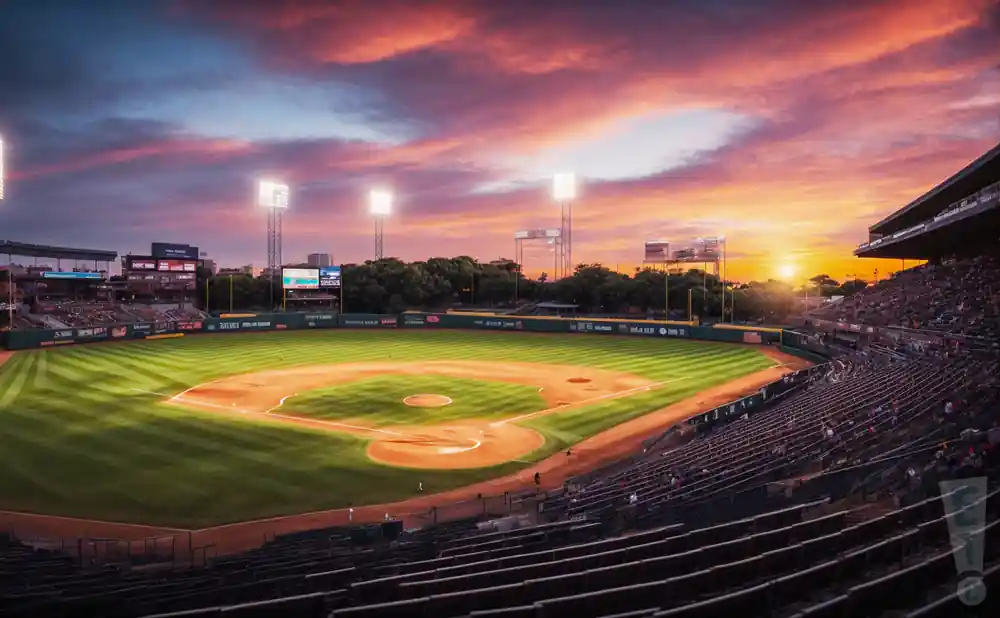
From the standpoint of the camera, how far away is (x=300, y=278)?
7638 cm

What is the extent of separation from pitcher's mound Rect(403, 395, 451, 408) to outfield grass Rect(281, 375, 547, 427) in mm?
349

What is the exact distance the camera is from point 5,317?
6197cm

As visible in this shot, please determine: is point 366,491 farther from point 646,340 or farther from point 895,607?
point 646,340

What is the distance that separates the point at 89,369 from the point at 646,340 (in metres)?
45.1

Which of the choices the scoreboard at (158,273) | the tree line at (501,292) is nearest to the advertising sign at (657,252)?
the tree line at (501,292)

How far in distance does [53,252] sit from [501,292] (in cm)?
6236

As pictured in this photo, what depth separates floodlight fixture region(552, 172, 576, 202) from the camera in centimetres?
7819

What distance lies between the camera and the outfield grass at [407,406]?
28750mm

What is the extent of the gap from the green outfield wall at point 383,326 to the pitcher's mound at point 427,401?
32748 millimetres

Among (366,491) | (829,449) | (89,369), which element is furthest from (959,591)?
(89,369)

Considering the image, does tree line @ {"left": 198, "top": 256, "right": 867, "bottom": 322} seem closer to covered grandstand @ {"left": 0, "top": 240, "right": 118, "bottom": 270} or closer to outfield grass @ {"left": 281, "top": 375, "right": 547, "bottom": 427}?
covered grandstand @ {"left": 0, "top": 240, "right": 118, "bottom": 270}

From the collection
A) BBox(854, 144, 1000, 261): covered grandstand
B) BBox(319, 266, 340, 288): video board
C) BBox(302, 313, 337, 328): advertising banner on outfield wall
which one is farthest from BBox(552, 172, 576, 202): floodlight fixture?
BBox(854, 144, 1000, 261): covered grandstand

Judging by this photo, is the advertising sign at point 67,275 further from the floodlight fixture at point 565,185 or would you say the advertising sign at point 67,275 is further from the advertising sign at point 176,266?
the floodlight fixture at point 565,185

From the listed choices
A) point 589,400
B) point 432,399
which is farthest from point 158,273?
point 589,400
